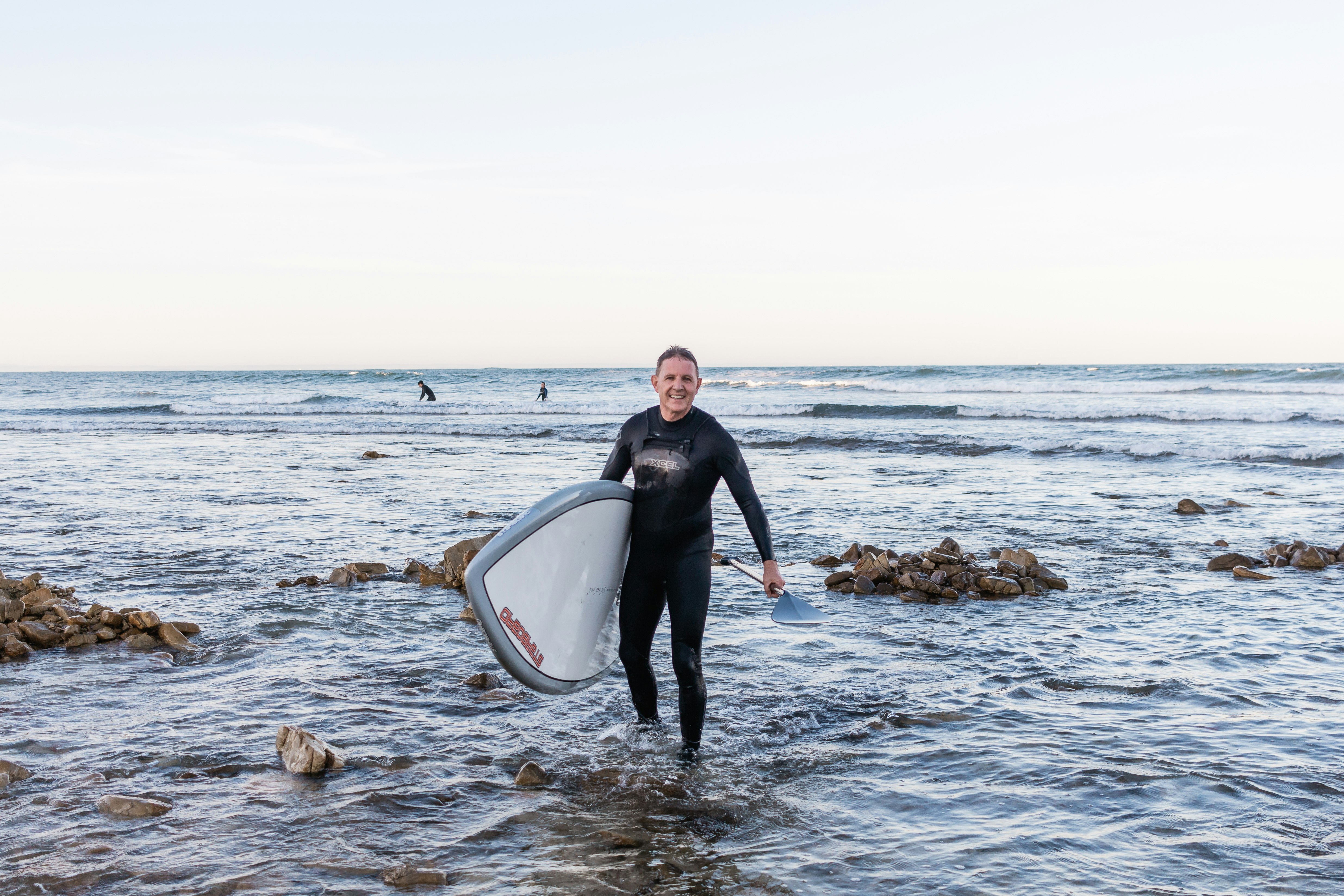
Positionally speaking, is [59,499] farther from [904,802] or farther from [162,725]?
[904,802]

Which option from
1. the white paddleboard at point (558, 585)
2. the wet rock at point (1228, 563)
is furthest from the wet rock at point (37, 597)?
the wet rock at point (1228, 563)

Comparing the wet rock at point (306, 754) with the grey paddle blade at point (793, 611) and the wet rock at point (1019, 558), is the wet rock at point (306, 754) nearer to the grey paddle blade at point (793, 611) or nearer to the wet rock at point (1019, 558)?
the grey paddle blade at point (793, 611)

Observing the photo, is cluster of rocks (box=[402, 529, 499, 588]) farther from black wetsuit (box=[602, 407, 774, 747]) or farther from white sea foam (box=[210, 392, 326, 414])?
white sea foam (box=[210, 392, 326, 414])

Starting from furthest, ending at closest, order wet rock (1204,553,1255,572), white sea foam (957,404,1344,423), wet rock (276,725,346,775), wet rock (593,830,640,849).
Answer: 1. white sea foam (957,404,1344,423)
2. wet rock (1204,553,1255,572)
3. wet rock (276,725,346,775)
4. wet rock (593,830,640,849)

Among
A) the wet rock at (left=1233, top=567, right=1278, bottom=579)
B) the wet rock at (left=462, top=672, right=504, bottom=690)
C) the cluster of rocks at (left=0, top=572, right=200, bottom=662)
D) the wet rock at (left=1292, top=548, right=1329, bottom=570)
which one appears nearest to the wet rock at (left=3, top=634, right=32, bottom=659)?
the cluster of rocks at (left=0, top=572, right=200, bottom=662)

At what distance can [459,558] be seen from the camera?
27.7ft

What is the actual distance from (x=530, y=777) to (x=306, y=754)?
1064 mm

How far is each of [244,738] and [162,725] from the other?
53 cm

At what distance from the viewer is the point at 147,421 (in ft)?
112

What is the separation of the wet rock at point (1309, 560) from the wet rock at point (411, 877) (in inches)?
356

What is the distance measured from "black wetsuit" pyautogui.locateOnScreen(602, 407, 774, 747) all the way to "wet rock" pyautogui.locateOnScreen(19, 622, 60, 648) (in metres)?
4.18

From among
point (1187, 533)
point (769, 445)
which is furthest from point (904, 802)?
point (769, 445)

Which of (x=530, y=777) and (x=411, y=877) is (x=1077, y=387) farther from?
(x=411, y=877)

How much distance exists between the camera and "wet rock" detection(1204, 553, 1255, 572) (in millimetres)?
9070
